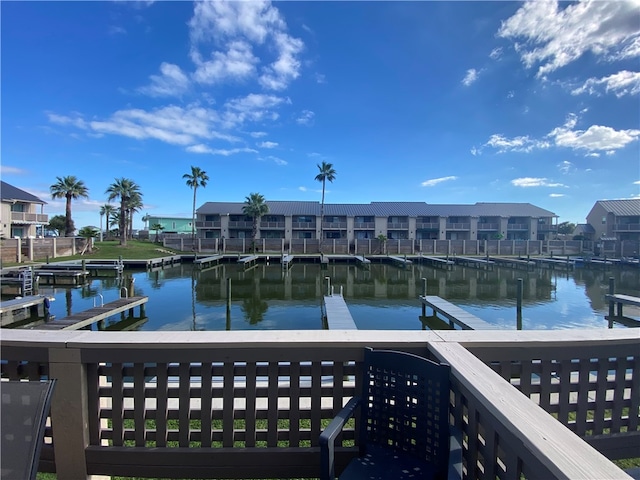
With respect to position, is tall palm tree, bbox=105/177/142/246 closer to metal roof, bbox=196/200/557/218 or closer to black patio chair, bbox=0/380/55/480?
metal roof, bbox=196/200/557/218

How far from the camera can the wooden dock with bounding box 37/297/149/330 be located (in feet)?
30.1

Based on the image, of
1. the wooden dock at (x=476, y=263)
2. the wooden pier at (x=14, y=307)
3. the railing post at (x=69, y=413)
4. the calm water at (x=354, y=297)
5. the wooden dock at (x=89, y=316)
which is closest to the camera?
the railing post at (x=69, y=413)

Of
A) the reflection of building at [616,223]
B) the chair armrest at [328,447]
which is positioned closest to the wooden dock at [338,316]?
the chair armrest at [328,447]

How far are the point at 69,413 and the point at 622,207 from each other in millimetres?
70858

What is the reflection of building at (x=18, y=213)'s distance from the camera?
3392 cm

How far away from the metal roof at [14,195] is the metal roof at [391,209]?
19.2 meters

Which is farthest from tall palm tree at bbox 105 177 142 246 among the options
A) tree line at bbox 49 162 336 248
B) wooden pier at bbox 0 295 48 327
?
wooden pier at bbox 0 295 48 327

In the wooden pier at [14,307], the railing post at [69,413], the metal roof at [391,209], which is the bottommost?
the wooden pier at [14,307]

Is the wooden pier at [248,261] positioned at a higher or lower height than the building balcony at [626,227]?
lower

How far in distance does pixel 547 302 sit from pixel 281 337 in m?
19.5

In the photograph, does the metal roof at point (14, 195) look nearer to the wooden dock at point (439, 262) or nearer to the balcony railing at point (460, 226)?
the wooden dock at point (439, 262)

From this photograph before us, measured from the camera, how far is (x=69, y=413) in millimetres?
2148

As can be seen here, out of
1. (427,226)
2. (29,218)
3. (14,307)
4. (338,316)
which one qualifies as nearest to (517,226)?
(427,226)

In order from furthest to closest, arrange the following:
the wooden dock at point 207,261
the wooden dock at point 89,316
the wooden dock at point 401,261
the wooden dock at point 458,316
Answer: the wooden dock at point 401,261, the wooden dock at point 207,261, the wooden dock at point 458,316, the wooden dock at point 89,316
